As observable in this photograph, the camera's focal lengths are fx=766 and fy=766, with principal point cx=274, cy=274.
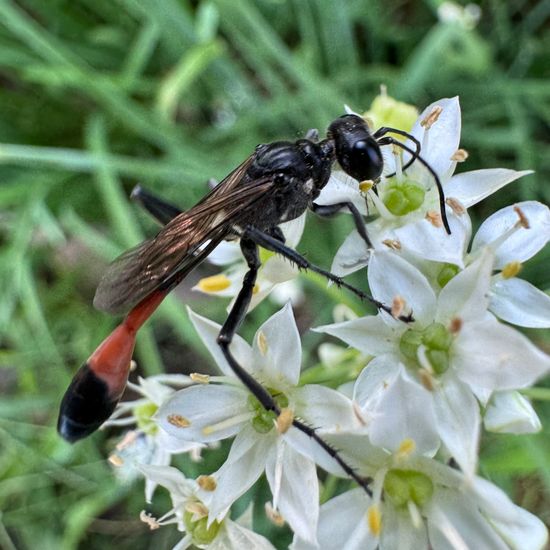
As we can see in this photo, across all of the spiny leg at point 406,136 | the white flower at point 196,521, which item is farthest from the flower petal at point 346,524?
the spiny leg at point 406,136

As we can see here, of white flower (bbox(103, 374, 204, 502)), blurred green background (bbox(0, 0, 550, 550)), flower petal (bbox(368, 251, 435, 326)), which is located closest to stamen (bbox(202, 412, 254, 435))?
white flower (bbox(103, 374, 204, 502))

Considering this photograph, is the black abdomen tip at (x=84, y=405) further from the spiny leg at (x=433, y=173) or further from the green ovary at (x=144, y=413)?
the spiny leg at (x=433, y=173)

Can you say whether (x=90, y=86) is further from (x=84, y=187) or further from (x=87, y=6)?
(x=87, y=6)

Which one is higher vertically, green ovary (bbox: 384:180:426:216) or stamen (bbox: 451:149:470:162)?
stamen (bbox: 451:149:470:162)

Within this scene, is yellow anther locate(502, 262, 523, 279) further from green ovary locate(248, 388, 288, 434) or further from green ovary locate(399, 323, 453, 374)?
green ovary locate(248, 388, 288, 434)

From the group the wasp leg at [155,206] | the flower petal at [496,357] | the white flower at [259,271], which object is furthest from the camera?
the wasp leg at [155,206]

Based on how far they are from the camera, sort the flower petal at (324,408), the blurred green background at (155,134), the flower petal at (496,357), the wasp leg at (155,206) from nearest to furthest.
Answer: the flower petal at (496,357), the flower petal at (324,408), the wasp leg at (155,206), the blurred green background at (155,134)
